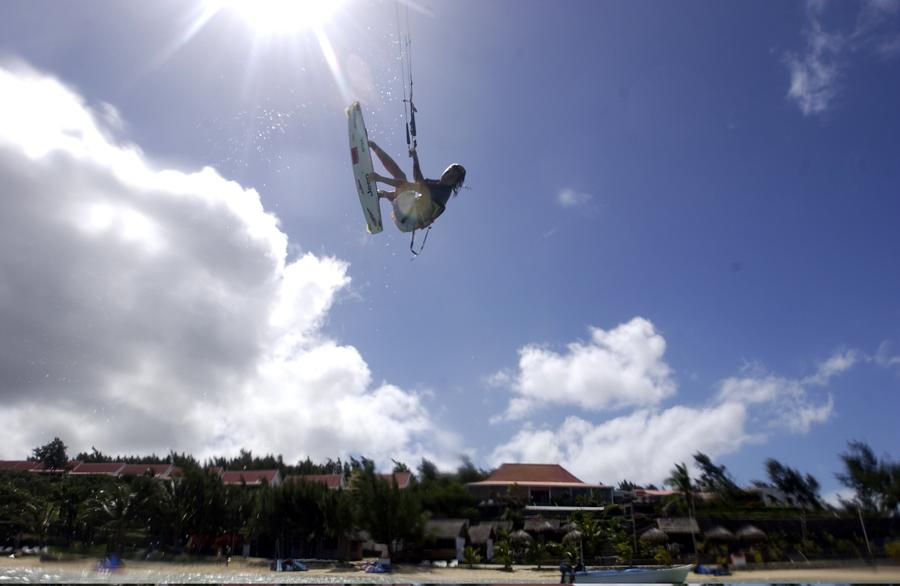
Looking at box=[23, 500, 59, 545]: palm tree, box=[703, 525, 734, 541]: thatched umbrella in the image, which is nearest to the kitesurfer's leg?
box=[703, 525, 734, 541]: thatched umbrella

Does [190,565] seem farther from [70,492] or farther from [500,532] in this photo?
[500,532]

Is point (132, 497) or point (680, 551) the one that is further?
point (132, 497)

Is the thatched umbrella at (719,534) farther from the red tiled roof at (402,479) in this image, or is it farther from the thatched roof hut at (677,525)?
the red tiled roof at (402,479)

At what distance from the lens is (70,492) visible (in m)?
40.0

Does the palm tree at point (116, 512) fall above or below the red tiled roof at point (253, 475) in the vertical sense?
below

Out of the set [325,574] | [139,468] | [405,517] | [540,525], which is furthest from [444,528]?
[139,468]

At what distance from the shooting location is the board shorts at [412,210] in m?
10.5

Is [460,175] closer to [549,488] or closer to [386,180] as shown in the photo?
[386,180]

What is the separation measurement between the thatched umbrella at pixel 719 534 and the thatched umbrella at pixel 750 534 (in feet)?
2.05

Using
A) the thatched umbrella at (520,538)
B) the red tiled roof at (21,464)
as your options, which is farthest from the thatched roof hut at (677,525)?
the red tiled roof at (21,464)

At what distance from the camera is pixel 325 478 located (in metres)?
38.2

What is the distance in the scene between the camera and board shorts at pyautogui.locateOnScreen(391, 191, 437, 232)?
414 inches

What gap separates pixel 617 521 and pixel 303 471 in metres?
21.0

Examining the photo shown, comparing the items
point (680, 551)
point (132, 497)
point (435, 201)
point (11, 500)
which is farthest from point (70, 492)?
point (435, 201)
